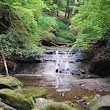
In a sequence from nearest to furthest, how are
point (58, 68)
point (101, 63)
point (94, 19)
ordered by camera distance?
point (94, 19) < point (101, 63) < point (58, 68)

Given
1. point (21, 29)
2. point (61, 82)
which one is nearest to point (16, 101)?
point (61, 82)

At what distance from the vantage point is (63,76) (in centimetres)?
1656

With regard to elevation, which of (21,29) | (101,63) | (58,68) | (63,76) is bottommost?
(63,76)

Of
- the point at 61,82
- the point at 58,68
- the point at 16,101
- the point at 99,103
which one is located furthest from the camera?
the point at 58,68

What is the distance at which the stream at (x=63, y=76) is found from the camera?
11.9 meters

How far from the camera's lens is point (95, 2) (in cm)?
1256

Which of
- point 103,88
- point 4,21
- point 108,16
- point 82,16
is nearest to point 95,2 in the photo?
point 108,16

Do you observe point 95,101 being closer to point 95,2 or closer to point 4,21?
point 95,2

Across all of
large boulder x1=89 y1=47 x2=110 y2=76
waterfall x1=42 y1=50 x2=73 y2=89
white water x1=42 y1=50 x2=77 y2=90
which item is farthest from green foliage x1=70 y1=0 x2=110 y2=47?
waterfall x1=42 y1=50 x2=73 y2=89

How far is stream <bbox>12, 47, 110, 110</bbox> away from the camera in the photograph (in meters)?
11.9

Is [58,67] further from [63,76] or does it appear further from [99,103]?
[99,103]

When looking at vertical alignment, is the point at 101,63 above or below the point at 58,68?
above

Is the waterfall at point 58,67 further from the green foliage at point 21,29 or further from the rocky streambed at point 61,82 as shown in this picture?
the green foliage at point 21,29

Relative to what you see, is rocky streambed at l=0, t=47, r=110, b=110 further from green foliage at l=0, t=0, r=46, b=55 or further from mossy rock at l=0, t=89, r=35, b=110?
green foliage at l=0, t=0, r=46, b=55
